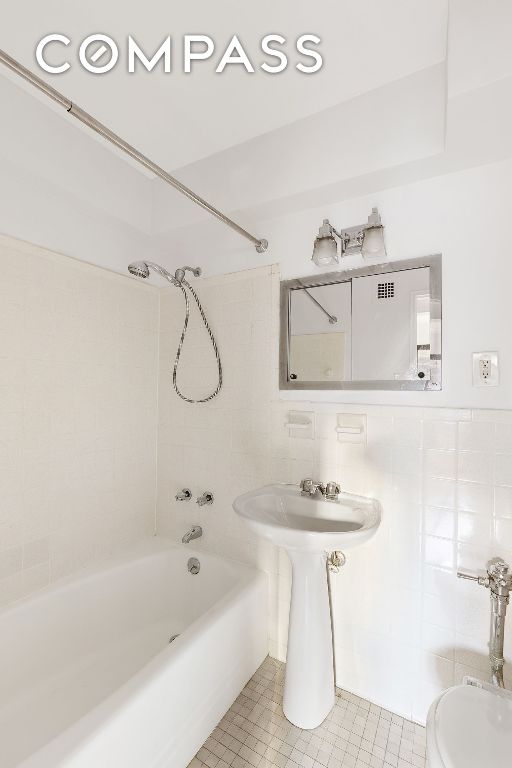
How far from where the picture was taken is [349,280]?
1585 millimetres

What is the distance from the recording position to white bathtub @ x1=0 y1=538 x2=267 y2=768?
98 centimetres

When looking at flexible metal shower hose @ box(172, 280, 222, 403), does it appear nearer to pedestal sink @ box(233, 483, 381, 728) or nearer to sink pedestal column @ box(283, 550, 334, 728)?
pedestal sink @ box(233, 483, 381, 728)

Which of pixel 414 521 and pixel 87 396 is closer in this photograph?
pixel 414 521

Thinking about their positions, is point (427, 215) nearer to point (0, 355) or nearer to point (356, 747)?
point (0, 355)

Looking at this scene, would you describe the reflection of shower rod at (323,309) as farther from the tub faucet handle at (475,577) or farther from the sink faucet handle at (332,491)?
the tub faucet handle at (475,577)

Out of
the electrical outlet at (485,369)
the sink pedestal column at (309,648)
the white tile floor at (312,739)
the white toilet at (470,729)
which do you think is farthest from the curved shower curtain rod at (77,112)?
the white tile floor at (312,739)

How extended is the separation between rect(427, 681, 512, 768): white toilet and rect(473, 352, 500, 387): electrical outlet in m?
0.93

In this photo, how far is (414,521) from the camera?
4.61ft

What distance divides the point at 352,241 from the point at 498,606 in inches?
56.0

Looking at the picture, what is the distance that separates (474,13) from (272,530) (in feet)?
5.08

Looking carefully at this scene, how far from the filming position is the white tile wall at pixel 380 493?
1.30 metres

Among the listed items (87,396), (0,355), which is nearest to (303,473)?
(87,396)

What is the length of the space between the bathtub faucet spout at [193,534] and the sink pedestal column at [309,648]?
0.70 metres

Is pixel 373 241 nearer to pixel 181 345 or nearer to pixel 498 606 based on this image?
pixel 181 345
